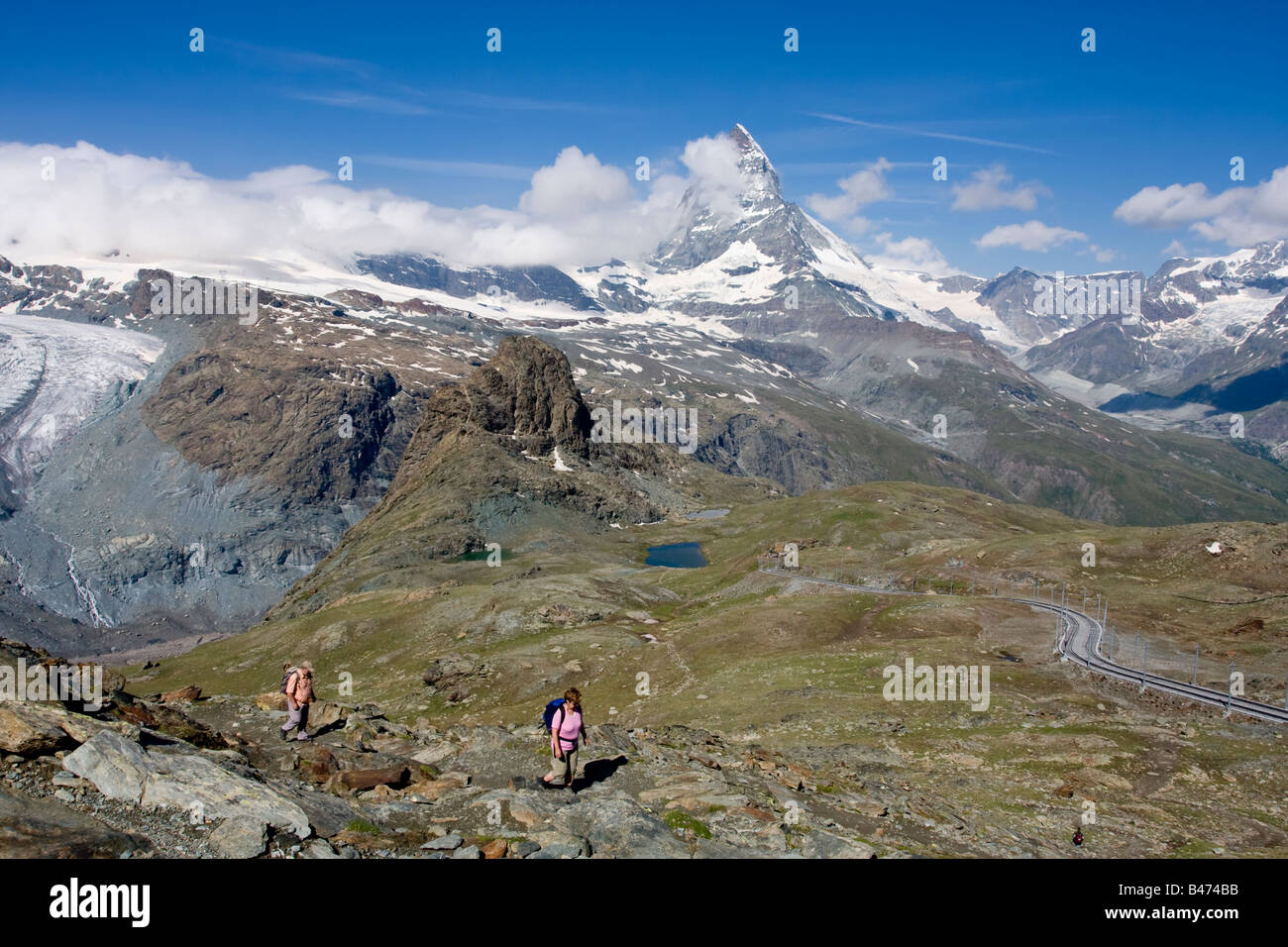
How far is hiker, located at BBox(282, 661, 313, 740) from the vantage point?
3253 cm

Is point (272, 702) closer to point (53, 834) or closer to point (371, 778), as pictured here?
point (371, 778)

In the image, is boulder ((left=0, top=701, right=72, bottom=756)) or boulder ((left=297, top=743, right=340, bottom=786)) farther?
boulder ((left=297, top=743, right=340, bottom=786))

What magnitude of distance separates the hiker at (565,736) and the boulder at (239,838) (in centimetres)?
1029

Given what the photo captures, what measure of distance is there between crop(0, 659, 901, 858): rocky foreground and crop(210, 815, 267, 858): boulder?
37 mm

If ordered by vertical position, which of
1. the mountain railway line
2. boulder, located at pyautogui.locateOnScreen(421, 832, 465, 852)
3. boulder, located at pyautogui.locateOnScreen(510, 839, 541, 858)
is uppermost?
boulder, located at pyautogui.locateOnScreen(421, 832, 465, 852)

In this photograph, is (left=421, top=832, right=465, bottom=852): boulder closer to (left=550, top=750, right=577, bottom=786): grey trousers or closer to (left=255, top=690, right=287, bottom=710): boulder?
(left=550, top=750, right=577, bottom=786): grey trousers

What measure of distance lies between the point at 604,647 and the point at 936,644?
115 feet

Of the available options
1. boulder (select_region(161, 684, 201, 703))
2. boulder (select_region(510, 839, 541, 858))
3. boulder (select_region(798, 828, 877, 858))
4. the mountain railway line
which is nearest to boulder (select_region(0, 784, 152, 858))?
boulder (select_region(510, 839, 541, 858))

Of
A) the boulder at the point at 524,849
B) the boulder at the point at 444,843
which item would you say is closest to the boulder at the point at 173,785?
the boulder at the point at 444,843

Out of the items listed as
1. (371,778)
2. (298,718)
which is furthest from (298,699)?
(371,778)

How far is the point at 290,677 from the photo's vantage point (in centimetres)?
3262

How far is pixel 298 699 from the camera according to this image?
1283 inches
